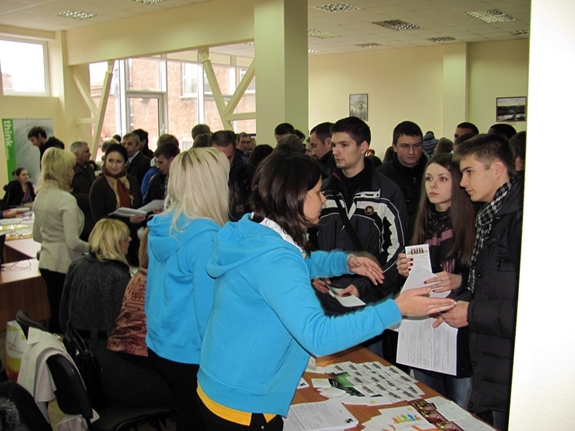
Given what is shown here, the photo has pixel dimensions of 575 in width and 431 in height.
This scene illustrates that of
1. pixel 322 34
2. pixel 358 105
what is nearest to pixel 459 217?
pixel 322 34

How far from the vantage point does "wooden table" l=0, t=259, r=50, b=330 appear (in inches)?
189

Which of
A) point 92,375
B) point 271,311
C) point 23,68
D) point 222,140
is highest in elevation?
point 23,68

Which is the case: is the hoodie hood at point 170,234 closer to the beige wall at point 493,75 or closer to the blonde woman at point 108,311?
the blonde woman at point 108,311

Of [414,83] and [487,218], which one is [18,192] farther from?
[414,83]

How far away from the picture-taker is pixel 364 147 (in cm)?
300

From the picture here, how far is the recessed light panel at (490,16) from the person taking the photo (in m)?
9.73

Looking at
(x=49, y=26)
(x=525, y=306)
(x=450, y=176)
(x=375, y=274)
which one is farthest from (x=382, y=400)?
(x=49, y=26)

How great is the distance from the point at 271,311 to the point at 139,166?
5106mm

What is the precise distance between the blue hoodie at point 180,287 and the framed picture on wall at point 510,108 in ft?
41.0

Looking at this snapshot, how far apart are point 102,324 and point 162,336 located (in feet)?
2.81

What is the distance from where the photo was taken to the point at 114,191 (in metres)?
4.57

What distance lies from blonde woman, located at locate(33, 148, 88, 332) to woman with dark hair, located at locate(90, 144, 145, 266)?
412 mm

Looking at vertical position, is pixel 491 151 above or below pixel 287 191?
above

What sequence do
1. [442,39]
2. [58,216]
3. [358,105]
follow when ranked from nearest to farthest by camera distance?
[58,216], [442,39], [358,105]
